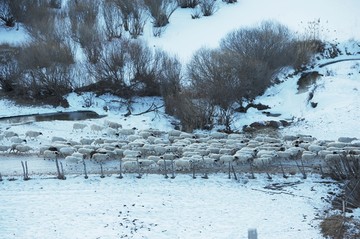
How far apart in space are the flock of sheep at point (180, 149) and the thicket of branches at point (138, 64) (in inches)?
250

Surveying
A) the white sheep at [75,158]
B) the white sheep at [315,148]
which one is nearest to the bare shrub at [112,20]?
the white sheep at [75,158]

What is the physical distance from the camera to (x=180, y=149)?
27.4m

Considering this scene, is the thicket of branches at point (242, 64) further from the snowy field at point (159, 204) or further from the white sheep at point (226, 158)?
the white sheep at point (226, 158)

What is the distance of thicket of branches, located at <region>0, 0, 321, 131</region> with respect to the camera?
3788 centimetres

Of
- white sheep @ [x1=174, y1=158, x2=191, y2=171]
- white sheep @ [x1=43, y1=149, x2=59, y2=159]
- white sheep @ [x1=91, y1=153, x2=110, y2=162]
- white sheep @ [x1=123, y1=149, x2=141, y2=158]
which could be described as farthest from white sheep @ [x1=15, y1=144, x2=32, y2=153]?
white sheep @ [x1=174, y1=158, x2=191, y2=171]

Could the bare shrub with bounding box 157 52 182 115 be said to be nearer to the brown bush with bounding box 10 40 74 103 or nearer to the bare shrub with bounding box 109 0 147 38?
the brown bush with bounding box 10 40 74 103

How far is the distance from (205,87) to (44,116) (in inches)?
516

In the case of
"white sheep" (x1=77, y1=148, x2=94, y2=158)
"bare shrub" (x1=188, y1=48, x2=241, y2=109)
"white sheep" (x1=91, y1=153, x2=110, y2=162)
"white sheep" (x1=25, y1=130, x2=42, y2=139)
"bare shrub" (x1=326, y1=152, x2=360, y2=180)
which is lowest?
"bare shrub" (x1=326, y1=152, x2=360, y2=180)

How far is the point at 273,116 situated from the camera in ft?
125

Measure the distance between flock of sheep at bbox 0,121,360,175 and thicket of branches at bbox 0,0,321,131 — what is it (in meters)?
6.34

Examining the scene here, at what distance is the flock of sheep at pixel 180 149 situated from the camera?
24.9 meters

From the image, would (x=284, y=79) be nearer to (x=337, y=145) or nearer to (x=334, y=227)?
(x=337, y=145)

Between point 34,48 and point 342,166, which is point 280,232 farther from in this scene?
point 34,48

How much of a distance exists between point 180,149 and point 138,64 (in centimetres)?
1967
